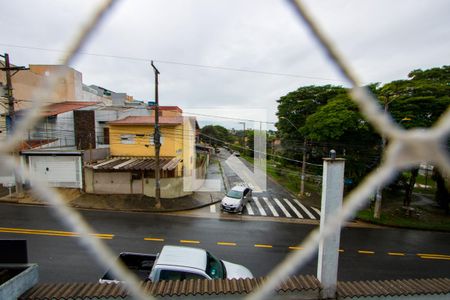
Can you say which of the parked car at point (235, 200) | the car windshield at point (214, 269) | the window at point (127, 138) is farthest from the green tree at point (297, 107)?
the car windshield at point (214, 269)

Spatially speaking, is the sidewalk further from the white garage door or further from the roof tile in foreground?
the roof tile in foreground

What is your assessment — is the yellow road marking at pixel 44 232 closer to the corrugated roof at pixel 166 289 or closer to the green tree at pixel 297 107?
the corrugated roof at pixel 166 289

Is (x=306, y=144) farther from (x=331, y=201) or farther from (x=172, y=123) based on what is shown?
(x=331, y=201)

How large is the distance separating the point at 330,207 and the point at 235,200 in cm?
1148

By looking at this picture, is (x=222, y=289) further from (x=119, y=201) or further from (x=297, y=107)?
(x=297, y=107)

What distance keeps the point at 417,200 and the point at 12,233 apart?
2755 centimetres

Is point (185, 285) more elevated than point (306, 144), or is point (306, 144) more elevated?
point (306, 144)

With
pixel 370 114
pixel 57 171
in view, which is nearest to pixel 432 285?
pixel 370 114

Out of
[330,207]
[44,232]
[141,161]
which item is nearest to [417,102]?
[330,207]

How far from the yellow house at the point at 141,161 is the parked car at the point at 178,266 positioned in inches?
336

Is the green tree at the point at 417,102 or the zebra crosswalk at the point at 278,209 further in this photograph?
the zebra crosswalk at the point at 278,209

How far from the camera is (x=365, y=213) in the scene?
16.2 metres

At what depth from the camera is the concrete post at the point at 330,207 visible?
4.59 metres

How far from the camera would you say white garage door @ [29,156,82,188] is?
1662 centimetres
